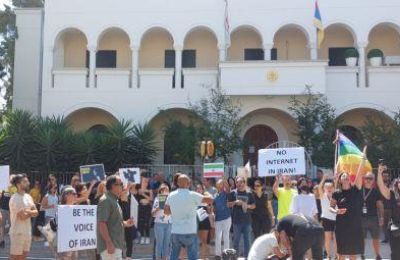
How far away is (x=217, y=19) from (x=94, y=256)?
14.9 metres

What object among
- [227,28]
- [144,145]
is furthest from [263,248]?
[227,28]

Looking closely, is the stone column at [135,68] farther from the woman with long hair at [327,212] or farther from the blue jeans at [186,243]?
the blue jeans at [186,243]

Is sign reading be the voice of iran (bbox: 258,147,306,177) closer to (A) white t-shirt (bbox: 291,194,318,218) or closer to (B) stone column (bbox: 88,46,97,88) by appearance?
(A) white t-shirt (bbox: 291,194,318,218)

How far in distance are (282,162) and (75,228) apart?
5.93 meters

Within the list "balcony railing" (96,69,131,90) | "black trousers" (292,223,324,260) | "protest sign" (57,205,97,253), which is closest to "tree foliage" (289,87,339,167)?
"balcony railing" (96,69,131,90)

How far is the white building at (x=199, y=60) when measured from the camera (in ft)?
77.1

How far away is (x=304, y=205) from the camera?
1224 centimetres

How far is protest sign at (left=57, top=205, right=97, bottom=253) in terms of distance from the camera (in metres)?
9.24

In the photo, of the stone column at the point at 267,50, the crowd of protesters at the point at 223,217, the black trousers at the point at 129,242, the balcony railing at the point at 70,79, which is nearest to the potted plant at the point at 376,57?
the stone column at the point at 267,50

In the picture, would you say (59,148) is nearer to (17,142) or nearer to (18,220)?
(17,142)

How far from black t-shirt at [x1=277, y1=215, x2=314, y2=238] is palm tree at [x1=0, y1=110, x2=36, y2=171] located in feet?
53.0

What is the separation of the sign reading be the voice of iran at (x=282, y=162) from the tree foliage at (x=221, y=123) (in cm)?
801

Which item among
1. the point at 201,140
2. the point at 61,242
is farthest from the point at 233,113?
the point at 61,242

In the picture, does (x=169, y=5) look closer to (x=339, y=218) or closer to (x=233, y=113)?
(x=233, y=113)
